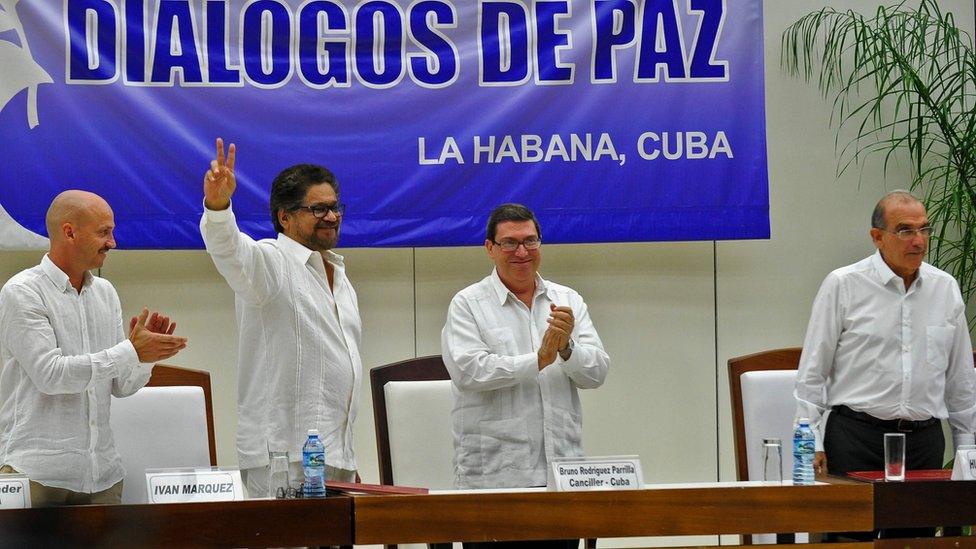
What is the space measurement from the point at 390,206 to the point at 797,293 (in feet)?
5.67

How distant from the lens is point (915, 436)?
11.4 ft

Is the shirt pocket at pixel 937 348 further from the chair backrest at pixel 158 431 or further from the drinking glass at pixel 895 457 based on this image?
the chair backrest at pixel 158 431

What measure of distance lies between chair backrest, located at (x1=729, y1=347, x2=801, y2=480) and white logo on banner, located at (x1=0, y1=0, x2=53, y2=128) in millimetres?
2730

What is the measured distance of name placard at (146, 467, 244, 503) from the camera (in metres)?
2.45

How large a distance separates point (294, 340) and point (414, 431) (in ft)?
2.22

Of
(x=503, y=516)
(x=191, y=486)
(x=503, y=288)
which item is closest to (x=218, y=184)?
(x=191, y=486)

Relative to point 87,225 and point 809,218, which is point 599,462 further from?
point 809,218

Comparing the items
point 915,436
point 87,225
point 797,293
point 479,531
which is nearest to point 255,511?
point 479,531

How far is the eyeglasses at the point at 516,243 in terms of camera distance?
3.27 meters

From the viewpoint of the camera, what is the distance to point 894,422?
3457mm

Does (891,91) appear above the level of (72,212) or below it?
above

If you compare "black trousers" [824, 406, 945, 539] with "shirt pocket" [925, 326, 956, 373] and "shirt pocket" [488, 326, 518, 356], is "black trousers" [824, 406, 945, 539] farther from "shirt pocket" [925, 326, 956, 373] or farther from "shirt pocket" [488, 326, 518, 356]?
"shirt pocket" [488, 326, 518, 356]

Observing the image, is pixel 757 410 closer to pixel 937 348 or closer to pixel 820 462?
pixel 820 462

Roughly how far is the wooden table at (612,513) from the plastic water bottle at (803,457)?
0.11 m
